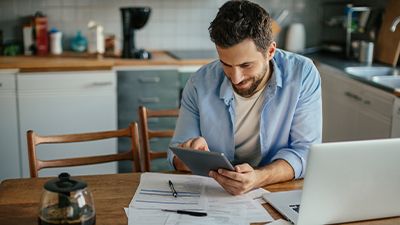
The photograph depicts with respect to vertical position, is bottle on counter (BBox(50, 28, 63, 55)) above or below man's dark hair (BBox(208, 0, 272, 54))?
below

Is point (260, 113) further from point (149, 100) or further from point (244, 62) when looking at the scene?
point (149, 100)

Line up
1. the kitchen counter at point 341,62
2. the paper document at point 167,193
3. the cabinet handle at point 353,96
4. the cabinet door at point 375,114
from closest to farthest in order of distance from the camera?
the paper document at point 167,193
the cabinet door at point 375,114
the kitchen counter at point 341,62
the cabinet handle at point 353,96

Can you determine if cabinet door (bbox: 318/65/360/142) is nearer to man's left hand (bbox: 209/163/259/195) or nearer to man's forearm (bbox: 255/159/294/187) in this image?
man's forearm (bbox: 255/159/294/187)

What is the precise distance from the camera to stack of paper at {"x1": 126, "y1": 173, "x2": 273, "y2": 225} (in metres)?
1.53

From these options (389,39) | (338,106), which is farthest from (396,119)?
(389,39)

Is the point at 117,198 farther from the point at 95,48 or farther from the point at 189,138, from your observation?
the point at 95,48

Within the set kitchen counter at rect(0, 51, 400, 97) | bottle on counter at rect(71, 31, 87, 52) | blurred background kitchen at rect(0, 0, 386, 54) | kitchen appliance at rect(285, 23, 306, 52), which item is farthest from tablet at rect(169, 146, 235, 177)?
kitchen appliance at rect(285, 23, 306, 52)

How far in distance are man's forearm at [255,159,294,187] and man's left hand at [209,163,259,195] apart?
64mm

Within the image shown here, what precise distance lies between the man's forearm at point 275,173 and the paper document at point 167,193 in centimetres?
19

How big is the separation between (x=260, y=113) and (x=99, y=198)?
2.12 ft

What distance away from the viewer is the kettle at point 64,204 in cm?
131

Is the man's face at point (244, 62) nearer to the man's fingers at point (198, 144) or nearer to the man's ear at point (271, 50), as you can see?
the man's ear at point (271, 50)

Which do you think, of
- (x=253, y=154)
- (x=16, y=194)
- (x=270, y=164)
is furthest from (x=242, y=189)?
(x=16, y=194)

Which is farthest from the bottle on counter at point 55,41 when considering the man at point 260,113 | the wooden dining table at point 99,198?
the wooden dining table at point 99,198
